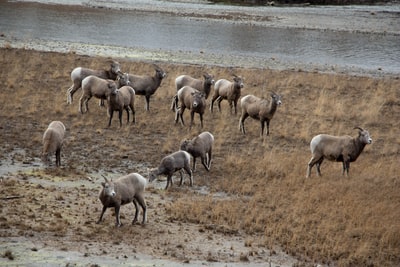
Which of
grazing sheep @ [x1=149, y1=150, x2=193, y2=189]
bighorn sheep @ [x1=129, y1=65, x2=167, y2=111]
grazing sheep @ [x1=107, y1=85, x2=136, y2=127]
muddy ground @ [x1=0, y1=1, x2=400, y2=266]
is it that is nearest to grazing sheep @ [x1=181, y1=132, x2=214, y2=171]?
muddy ground @ [x1=0, y1=1, x2=400, y2=266]

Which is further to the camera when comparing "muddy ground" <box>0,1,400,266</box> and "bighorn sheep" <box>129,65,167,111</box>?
"bighorn sheep" <box>129,65,167,111</box>

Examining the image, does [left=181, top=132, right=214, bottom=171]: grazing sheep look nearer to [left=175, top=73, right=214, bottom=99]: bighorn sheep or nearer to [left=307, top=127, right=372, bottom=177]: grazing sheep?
[left=307, top=127, right=372, bottom=177]: grazing sheep

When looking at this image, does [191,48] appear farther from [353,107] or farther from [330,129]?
[330,129]

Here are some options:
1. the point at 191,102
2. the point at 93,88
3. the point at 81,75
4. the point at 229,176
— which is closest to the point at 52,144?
the point at 229,176

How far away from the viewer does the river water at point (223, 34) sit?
34094 mm

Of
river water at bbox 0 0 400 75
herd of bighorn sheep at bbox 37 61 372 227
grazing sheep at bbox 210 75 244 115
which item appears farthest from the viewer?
river water at bbox 0 0 400 75

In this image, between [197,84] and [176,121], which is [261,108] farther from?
[197,84]

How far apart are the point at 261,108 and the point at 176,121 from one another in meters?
2.53

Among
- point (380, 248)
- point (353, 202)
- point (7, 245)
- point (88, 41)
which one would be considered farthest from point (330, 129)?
point (88, 41)

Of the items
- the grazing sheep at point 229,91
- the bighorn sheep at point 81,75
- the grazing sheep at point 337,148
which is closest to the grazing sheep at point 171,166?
the grazing sheep at point 337,148

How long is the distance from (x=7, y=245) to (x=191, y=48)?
25.9 metres

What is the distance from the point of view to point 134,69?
26.6 meters

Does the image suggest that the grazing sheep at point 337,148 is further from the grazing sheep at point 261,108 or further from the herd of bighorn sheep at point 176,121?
the grazing sheep at point 261,108

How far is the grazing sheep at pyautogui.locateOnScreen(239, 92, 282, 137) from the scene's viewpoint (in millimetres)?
18289
